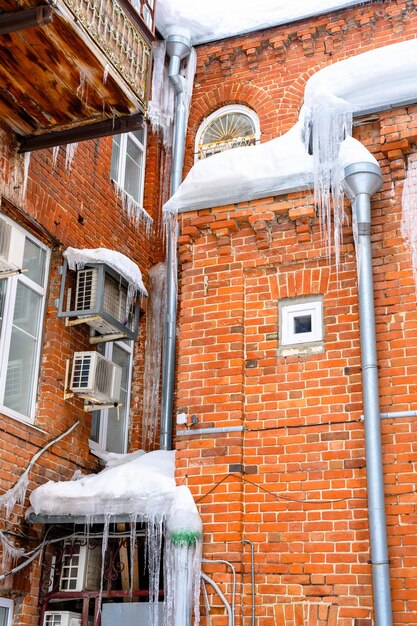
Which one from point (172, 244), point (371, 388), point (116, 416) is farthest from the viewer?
point (116, 416)

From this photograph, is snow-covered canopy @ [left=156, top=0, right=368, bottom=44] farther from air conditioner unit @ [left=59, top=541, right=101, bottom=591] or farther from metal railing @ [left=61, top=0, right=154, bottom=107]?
air conditioner unit @ [left=59, top=541, right=101, bottom=591]

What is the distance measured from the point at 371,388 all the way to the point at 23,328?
3902 mm

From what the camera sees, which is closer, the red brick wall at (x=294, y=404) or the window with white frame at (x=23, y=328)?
the red brick wall at (x=294, y=404)

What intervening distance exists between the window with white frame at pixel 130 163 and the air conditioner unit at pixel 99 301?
2.09m

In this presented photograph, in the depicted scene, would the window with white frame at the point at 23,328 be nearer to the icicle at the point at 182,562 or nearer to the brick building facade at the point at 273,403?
the brick building facade at the point at 273,403

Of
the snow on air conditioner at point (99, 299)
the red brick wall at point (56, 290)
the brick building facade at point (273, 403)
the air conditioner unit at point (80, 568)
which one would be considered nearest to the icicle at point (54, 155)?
the red brick wall at point (56, 290)

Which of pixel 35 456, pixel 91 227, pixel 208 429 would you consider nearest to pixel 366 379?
pixel 208 429

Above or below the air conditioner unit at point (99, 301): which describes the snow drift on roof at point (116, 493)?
below

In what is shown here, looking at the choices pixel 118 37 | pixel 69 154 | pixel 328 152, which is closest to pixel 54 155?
pixel 69 154

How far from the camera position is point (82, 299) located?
9.11 metres

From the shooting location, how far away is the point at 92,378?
8.89m

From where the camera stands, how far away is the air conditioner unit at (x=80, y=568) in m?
7.99

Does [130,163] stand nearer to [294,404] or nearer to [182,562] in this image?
[294,404]

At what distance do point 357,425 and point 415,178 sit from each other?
7.56ft
